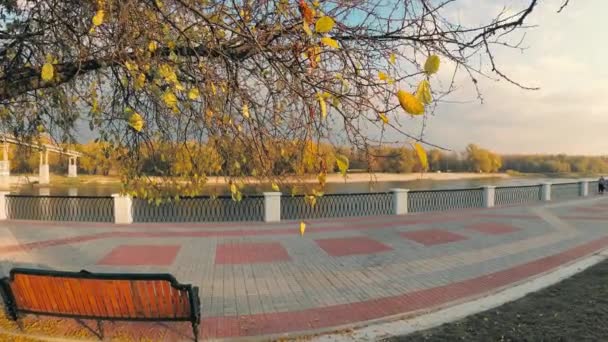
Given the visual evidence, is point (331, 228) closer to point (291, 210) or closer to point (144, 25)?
point (291, 210)

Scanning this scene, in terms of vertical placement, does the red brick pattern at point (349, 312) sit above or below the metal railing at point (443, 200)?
below

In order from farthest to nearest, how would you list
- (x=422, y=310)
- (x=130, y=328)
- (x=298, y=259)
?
(x=298, y=259) < (x=422, y=310) < (x=130, y=328)

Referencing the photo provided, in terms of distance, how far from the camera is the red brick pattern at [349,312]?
4480 mm

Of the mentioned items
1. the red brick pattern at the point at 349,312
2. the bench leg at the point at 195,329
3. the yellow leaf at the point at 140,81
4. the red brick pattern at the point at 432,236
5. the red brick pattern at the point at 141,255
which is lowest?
the red brick pattern at the point at 349,312

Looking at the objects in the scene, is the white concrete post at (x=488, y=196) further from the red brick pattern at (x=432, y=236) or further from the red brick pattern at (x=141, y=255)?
the red brick pattern at (x=141, y=255)

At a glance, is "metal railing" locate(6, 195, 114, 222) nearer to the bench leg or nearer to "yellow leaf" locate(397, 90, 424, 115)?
the bench leg

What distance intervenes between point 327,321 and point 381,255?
145 inches

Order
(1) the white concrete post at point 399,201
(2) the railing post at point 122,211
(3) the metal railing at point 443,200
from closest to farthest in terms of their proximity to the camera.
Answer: (2) the railing post at point 122,211, (1) the white concrete post at point 399,201, (3) the metal railing at point 443,200

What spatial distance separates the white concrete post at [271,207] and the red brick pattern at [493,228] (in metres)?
5.83

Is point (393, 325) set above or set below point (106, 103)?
below

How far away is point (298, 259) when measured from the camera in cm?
773

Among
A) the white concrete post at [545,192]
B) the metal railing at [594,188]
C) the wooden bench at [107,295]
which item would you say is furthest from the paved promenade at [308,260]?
the metal railing at [594,188]

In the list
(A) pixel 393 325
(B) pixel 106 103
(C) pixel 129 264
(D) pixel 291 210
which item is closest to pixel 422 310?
(A) pixel 393 325

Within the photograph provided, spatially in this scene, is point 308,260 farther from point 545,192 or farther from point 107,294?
point 545,192
